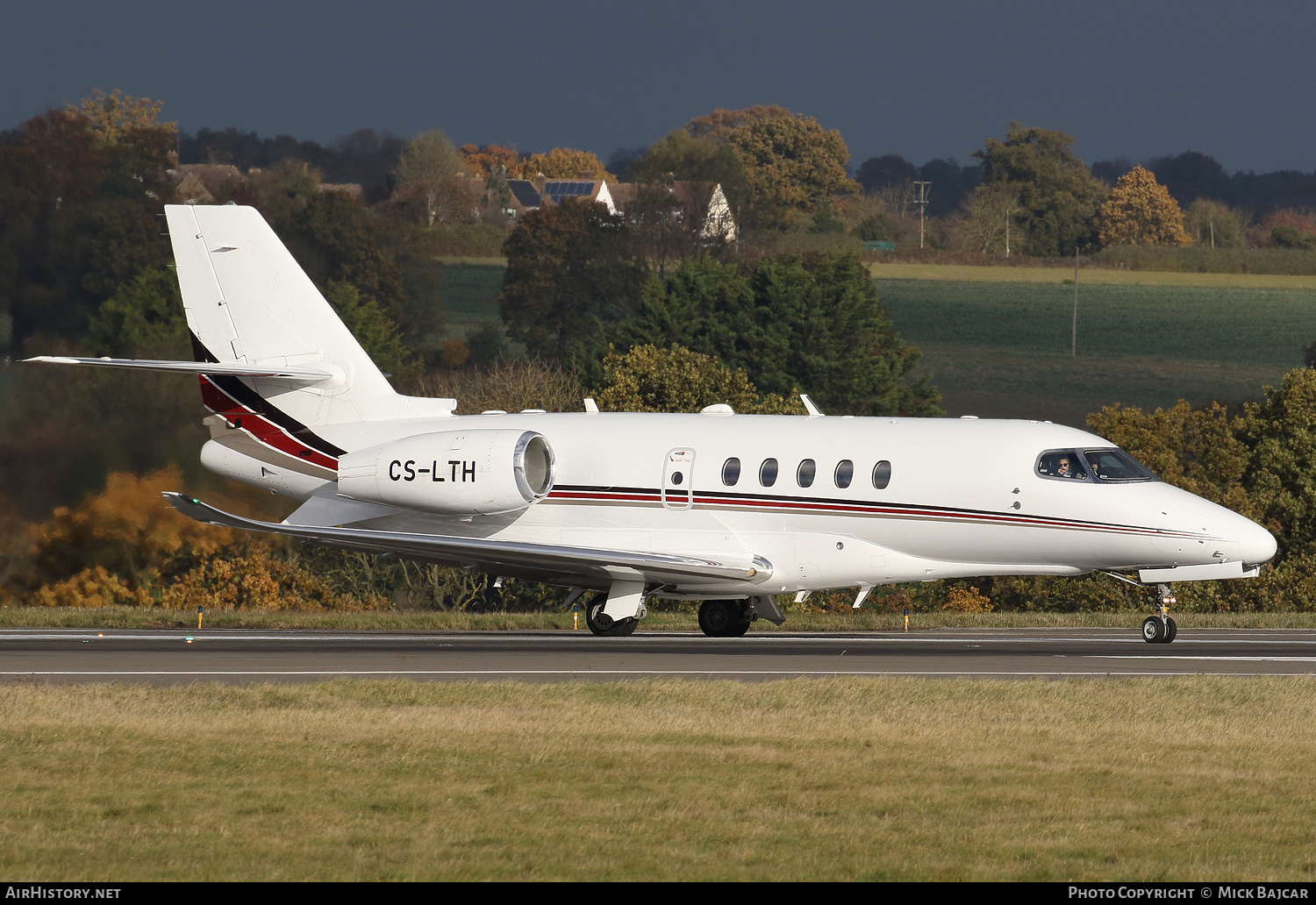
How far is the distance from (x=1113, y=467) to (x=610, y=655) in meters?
8.14

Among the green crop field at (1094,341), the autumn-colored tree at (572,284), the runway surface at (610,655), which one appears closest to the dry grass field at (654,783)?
the runway surface at (610,655)

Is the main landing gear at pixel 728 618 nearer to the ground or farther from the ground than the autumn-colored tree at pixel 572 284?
nearer to the ground

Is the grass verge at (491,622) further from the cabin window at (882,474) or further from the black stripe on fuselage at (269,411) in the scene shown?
the cabin window at (882,474)

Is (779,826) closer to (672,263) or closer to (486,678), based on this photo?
(486,678)

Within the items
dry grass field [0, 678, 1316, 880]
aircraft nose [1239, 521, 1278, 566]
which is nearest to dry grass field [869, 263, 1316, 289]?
aircraft nose [1239, 521, 1278, 566]

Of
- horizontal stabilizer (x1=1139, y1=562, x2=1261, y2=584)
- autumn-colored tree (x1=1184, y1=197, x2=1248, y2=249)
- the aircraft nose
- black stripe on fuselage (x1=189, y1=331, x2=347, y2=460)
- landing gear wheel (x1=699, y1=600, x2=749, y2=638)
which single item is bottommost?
landing gear wheel (x1=699, y1=600, x2=749, y2=638)

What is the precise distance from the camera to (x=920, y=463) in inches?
1030

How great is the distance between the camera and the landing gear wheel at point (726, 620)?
2859cm

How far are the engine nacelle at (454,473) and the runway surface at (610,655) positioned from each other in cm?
233

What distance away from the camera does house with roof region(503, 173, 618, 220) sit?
575 ft

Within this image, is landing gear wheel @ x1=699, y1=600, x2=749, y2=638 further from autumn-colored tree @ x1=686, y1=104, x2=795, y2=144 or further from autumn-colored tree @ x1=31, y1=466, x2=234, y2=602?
autumn-colored tree @ x1=686, y1=104, x2=795, y2=144

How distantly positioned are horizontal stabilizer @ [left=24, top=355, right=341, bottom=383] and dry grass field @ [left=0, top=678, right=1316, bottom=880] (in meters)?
10.1

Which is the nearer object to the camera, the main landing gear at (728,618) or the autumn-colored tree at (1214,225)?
the main landing gear at (728,618)

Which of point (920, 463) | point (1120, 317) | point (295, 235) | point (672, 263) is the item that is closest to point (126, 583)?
point (920, 463)
